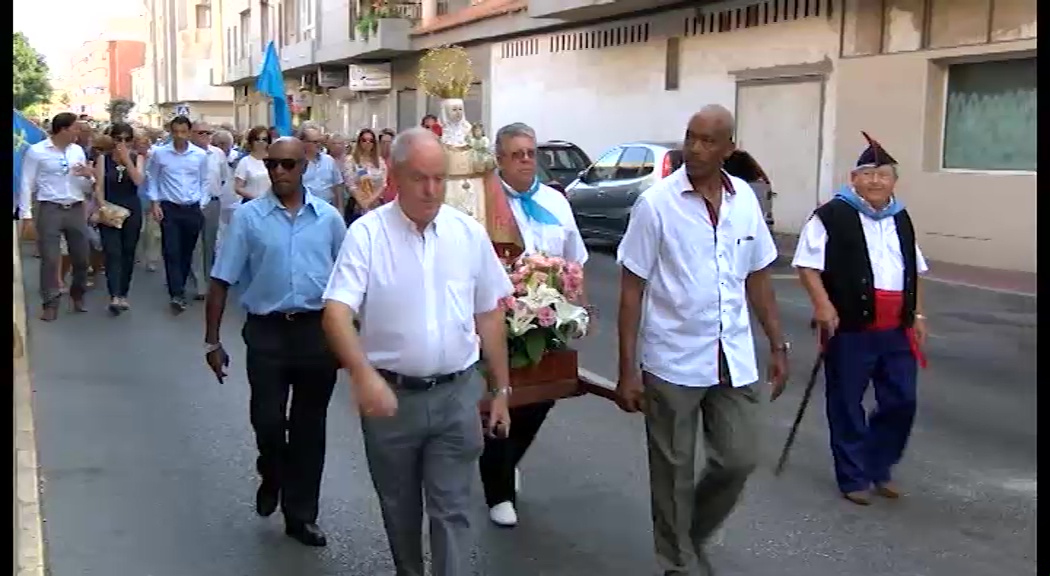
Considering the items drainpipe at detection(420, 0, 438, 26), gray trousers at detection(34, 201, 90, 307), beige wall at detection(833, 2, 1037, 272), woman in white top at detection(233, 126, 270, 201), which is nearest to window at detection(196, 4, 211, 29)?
drainpipe at detection(420, 0, 438, 26)

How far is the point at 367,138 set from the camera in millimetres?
13023

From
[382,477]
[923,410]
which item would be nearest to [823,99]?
[923,410]

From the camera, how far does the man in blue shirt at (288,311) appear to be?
487cm

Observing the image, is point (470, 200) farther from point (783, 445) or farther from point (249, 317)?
point (783, 445)

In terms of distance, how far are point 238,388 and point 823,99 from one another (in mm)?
12493

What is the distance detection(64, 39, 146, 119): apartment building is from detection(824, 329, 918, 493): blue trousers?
332ft

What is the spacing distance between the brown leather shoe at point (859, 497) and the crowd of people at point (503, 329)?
10 mm

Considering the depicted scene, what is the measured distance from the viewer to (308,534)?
509 centimetres

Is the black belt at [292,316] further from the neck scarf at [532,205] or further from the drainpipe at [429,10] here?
the drainpipe at [429,10]

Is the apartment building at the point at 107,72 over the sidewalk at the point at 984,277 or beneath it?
over

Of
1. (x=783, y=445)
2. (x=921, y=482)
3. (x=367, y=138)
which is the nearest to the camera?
(x=921, y=482)

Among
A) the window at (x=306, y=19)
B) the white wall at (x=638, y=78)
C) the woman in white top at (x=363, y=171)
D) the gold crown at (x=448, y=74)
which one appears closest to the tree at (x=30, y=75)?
the window at (x=306, y=19)

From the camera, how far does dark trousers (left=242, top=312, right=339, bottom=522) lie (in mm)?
4875

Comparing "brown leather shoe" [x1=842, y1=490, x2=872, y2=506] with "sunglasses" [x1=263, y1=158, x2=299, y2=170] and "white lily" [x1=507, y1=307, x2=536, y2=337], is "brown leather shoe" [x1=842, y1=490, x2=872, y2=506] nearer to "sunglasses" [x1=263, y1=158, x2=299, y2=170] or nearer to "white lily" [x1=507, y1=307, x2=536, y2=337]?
"white lily" [x1=507, y1=307, x2=536, y2=337]
